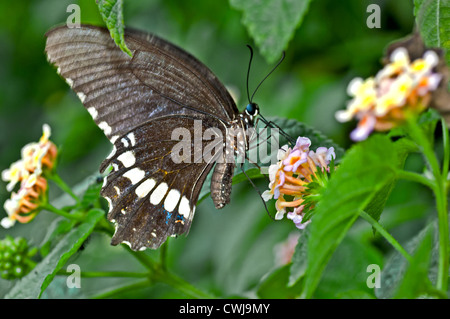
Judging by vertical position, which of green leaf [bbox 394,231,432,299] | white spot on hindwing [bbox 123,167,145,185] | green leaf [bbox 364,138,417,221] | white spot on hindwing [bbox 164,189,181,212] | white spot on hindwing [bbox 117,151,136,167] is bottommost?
green leaf [bbox 394,231,432,299]

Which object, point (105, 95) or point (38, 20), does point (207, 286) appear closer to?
point (105, 95)

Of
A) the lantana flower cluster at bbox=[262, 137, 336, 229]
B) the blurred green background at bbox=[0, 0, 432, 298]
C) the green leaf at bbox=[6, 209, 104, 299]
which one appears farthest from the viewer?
the blurred green background at bbox=[0, 0, 432, 298]

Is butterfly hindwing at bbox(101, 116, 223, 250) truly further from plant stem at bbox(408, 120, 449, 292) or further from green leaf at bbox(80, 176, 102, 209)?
plant stem at bbox(408, 120, 449, 292)

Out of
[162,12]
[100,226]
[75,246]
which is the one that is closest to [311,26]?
[162,12]

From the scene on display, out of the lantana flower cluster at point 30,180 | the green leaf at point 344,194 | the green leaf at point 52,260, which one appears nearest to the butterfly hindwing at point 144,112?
the green leaf at point 52,260

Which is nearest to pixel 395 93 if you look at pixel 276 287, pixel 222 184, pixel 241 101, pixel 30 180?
pixel 222 184

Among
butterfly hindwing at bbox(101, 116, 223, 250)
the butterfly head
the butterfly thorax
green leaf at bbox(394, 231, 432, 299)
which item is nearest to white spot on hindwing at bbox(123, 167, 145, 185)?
butterfly hindwing at bbox(101, 116, 223, 250)
